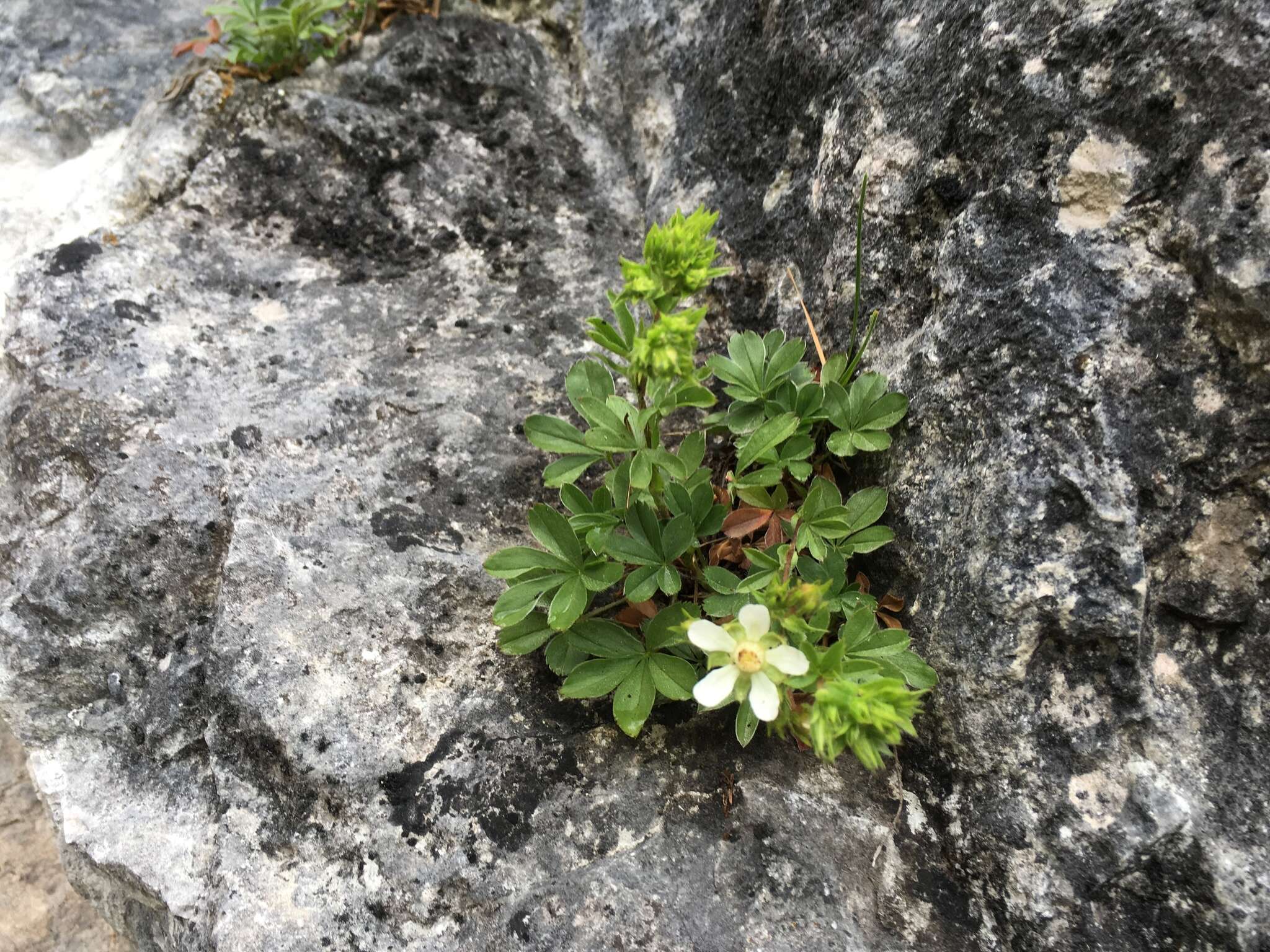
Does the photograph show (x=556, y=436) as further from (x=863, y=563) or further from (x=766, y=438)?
(x=863, y=563)

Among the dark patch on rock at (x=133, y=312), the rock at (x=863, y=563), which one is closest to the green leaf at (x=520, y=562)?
the rock at (x=863, y=563)

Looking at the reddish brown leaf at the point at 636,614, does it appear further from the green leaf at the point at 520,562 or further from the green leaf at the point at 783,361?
the green leaf at the point at 783,361

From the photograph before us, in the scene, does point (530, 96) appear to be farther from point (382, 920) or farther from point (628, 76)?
point (382, 920)

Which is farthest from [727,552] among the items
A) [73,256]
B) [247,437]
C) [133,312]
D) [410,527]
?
[73,256]

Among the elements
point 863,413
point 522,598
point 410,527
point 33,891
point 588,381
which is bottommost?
point 33,891

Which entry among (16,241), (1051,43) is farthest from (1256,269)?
(16,241)
